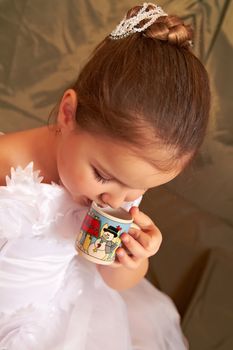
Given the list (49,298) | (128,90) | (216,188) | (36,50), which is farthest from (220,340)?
(36,50)

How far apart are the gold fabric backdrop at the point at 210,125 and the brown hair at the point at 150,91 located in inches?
19.3

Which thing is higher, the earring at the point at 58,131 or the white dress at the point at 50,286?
the earring at the point at 58,131

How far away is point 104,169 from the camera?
29.7 inches

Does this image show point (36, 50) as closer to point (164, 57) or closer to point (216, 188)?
point (216, 188)

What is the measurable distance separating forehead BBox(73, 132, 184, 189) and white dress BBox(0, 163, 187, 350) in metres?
0.15

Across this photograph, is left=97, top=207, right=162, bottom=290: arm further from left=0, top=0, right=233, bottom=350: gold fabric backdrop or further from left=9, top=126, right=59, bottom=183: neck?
left=0, top=0, right=233, bottom=350: gold fabric backdrop

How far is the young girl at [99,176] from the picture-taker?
716 millimetres

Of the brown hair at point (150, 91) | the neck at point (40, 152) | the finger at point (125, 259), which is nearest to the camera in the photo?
the brown hair at point (150, 91)

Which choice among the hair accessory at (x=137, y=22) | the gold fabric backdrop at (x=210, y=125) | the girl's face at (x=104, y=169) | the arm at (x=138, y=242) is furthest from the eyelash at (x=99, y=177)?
the gold fabric backdrop at (x=210, y=125)

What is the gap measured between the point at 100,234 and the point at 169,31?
1.24 ft

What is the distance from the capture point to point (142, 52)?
Result: 28.7 inches

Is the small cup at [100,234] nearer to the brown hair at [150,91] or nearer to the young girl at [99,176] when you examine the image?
the young girl at [99,176]

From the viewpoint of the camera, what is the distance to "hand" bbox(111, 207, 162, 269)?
32.1 inches

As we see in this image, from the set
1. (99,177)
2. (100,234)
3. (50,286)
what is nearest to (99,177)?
(99,177)
